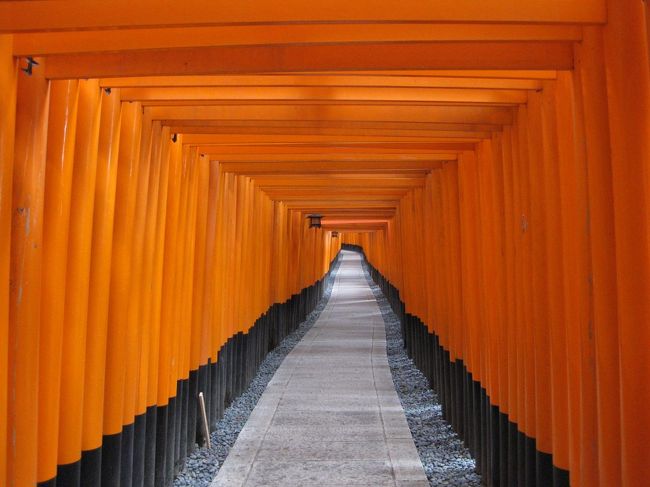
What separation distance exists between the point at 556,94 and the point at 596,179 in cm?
101

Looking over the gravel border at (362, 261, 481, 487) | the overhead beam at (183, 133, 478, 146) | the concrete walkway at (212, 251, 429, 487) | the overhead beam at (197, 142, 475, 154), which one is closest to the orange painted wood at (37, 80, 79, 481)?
the overhead beam at (183, 133, 478, 146)

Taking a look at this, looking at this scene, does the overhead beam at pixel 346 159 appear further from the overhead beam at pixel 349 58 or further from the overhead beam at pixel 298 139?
the overhead beam at pixel 349 58

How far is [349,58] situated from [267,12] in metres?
0.63

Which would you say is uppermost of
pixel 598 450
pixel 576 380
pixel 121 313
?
pixel 121 313

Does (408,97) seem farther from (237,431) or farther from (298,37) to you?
(237,431)

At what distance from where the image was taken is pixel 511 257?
4719 millimetres

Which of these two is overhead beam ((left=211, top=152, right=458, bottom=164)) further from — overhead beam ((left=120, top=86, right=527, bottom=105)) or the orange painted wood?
the orange painted wood

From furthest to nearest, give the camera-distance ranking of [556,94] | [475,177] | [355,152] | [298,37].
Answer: [355,152] < [475,177] < [556,94] < [298,37]

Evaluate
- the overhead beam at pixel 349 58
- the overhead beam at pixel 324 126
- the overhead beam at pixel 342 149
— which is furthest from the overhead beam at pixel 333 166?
the overhead beam at pixel 349 58

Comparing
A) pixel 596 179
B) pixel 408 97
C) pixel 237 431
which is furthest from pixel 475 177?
pixel 237 431

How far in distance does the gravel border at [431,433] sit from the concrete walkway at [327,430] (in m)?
0.23

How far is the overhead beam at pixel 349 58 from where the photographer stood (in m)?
3.29

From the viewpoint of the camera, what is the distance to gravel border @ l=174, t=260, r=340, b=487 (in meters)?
6.05

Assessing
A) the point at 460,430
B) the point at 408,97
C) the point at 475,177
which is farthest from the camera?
the point at 460,430
